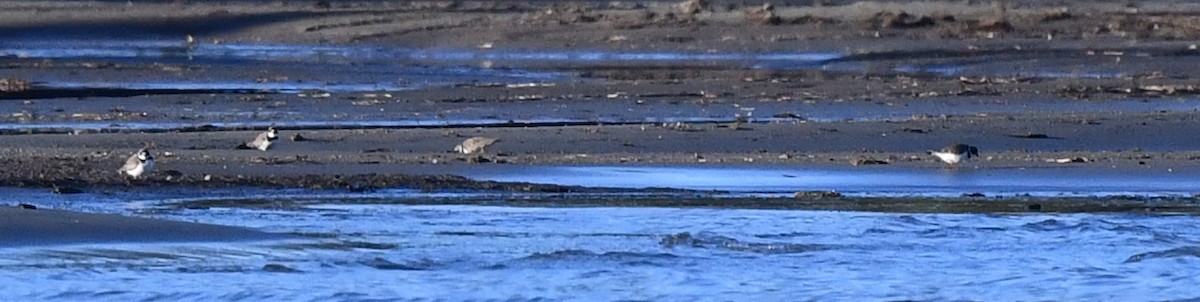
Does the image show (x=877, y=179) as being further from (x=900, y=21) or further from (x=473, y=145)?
(x=900, y=21)

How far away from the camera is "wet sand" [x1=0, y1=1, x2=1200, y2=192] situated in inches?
478

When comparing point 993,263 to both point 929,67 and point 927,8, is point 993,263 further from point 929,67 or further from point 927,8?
point 927,8

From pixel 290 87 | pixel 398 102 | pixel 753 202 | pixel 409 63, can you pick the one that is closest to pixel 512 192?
pixel 753 202

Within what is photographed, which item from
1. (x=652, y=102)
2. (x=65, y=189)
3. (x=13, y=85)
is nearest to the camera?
(x=65, y=189)

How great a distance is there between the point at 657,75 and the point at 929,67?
10.5ft

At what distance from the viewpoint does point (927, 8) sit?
115 feet

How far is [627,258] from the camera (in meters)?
8.14

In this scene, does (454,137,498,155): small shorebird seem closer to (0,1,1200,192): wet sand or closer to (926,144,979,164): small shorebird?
(0,1,1200,192): wet sand

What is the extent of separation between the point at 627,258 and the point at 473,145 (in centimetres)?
442

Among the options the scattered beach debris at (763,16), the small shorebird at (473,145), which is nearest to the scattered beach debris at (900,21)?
the scattered beach debris at (763,16)

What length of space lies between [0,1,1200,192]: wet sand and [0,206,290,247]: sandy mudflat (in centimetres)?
167

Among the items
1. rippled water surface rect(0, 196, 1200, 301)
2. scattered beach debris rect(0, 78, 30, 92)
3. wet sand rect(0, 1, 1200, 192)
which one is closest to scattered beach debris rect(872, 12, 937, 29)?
wet sand rect(0, 1, 1200, 192)

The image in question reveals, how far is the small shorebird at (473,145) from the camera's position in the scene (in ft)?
40.8

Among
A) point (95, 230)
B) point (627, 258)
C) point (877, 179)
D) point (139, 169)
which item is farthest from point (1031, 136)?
point (95, 230)
